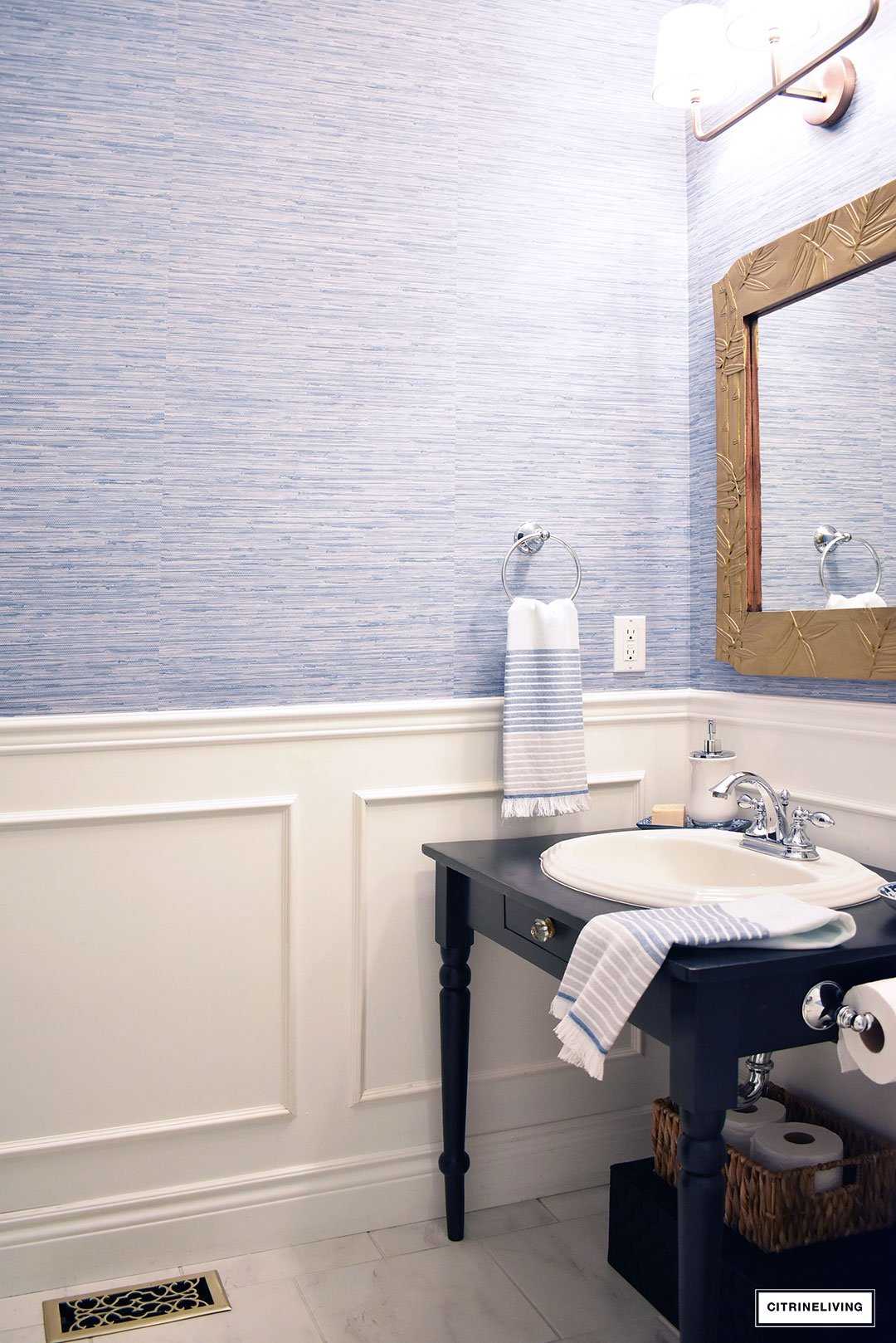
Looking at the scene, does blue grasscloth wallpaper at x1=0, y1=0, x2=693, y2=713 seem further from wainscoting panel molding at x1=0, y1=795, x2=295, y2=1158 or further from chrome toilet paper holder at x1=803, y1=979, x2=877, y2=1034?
chrome toilet paper holder at x1=803, y1=979, x2=877, y2=1034

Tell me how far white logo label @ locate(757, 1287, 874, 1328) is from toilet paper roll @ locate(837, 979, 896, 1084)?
0.44 meters

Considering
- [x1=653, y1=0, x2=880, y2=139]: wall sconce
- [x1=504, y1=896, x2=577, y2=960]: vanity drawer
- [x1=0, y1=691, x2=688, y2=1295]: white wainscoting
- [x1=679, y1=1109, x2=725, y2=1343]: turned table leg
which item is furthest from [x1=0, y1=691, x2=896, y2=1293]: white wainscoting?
[x1=653, y1=0, x2=880, y2=139]: wall sconce

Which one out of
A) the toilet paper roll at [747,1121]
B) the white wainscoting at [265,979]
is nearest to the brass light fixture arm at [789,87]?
the white wainscoting at [265,979]

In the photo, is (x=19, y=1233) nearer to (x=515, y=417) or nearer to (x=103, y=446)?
(x=103, y=446)

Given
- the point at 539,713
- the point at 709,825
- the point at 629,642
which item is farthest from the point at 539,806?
the point at 629,642

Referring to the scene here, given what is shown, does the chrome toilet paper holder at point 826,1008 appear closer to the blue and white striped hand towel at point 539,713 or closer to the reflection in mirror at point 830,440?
the reflection in mirror at point 830,440

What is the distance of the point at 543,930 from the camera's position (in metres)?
1.40

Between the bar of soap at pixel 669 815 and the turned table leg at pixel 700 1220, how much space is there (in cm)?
69

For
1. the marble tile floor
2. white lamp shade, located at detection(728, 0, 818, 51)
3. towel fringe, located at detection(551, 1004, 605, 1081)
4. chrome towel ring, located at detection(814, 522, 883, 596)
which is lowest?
the marble tile floor

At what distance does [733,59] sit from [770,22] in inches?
5.6

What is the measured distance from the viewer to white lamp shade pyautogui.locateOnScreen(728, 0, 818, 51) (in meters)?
1.59

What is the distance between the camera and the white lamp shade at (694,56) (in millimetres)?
1736

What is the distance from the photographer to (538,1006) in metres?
1.96

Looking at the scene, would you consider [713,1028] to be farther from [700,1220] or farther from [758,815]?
[758,815]
